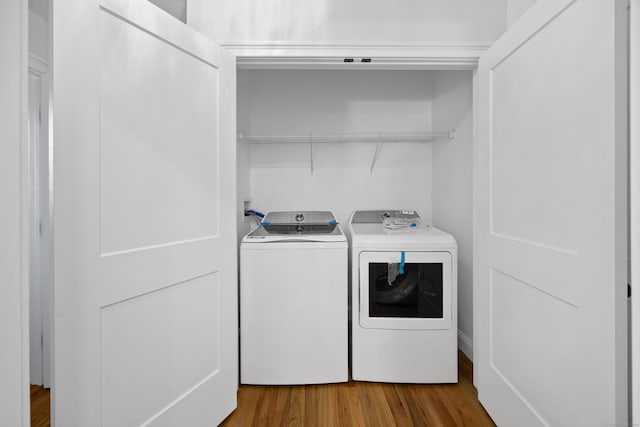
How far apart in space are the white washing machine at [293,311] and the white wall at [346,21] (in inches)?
44.9

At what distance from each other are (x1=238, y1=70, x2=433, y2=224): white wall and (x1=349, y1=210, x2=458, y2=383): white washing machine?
2.97 feet

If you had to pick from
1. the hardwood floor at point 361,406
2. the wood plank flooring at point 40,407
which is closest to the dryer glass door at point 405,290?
the hardwood floor at point 361,406

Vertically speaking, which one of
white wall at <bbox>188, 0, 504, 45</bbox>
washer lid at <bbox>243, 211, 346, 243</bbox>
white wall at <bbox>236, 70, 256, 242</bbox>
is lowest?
washer lid at <bbox>243, 211, 346, 243</bbox>

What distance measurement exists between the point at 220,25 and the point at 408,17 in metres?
1.03

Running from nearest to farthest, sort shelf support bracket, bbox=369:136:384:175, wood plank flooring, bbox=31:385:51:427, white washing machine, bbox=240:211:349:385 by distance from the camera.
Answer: wood plank flooring, bbox=31:385:51:427
white washing machine, bbox=240:211:349:385
shelf support bracket, bbox=369:136:384:175

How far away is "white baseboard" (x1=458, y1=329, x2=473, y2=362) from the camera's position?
2180 millimetres

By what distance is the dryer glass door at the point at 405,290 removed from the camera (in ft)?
6.19

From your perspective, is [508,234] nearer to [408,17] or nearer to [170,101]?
[408,17]

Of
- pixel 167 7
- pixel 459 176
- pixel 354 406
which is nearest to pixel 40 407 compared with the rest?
pixel 354 406

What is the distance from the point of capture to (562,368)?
1.10 meters

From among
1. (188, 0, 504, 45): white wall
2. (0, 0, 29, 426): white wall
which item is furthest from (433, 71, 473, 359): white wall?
(0, 0, 29, 426): white wall

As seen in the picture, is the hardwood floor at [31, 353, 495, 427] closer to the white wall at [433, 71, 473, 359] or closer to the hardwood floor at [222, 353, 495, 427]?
the hardwood floor at [222, 353, 495, 427]

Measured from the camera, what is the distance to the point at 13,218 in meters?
0.87

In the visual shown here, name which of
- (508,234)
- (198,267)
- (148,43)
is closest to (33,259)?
(198,267)
